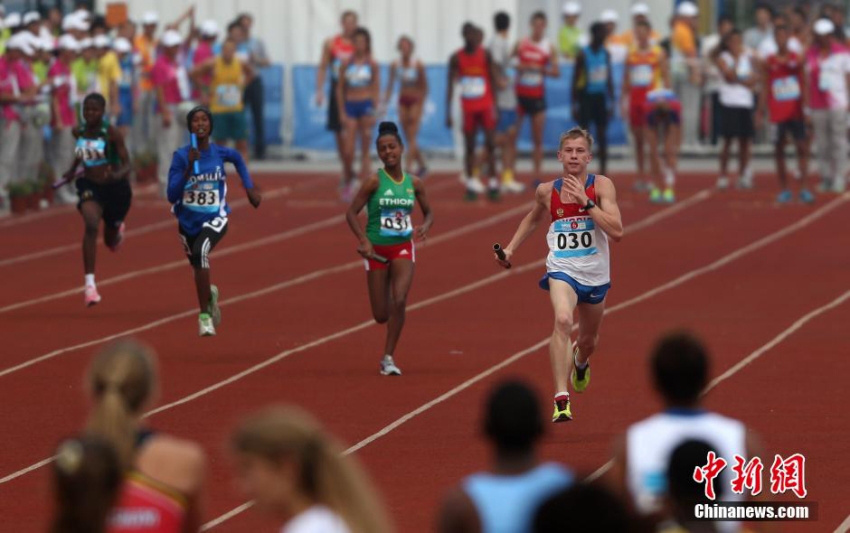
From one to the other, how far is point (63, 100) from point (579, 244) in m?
15.0

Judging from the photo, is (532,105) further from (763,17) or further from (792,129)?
(763,17)

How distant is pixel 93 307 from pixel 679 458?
12320 mm

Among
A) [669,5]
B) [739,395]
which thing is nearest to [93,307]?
[739,395]

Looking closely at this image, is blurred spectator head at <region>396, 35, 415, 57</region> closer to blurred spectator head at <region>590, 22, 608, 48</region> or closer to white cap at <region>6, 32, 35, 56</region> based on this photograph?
blurred spectator head at <region>590, 22, 608, 48</region>

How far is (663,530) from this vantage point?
17.2 ft

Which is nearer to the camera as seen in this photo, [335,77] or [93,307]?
[93,307]

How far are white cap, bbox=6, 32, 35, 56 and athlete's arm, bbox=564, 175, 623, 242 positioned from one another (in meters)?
14.3

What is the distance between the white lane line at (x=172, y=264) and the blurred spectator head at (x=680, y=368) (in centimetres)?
1177

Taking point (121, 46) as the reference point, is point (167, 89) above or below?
below

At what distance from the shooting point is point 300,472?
4.71 meters

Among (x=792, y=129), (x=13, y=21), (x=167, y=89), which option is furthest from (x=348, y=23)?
(x=792, y=129)

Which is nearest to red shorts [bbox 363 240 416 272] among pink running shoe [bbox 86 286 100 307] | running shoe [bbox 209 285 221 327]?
running shoe [bbox 209 285 221 327]

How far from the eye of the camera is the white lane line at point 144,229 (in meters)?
20.6

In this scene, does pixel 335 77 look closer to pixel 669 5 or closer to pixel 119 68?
pixel 119 68
